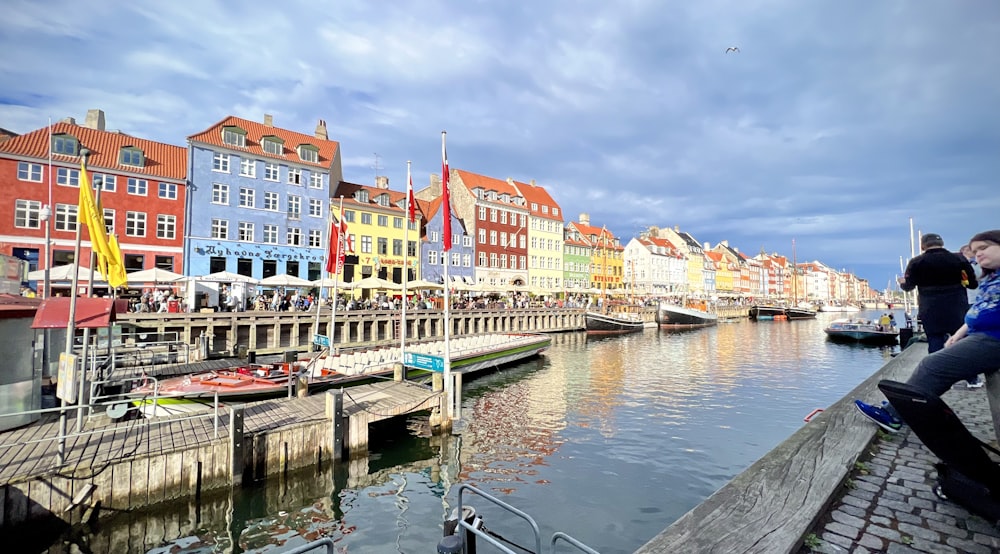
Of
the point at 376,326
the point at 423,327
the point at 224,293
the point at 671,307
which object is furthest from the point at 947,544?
the point at 671,307

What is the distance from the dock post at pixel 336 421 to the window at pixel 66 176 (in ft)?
122

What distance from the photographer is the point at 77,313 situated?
11375 mm

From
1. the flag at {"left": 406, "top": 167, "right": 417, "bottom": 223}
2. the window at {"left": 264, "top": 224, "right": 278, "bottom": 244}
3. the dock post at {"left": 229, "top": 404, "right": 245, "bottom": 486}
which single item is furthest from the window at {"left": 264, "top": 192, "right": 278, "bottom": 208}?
the dock post at {"left": 229, "top": 404, "right": 245, "bottom": 486}

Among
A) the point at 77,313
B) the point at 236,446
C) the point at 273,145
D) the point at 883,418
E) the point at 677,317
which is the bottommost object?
the point at 677,317

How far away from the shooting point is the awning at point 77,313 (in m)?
10.4

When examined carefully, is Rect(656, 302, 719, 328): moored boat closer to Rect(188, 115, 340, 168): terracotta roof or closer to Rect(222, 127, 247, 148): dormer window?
Rect(188, 115, 340, 168): terracotta roof

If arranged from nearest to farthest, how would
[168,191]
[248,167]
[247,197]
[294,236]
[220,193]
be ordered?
[168,191] → [220,193] → [247,197] → [248,167] → [294,236]

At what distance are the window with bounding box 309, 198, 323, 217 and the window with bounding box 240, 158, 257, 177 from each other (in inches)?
216

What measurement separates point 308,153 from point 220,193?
909cm

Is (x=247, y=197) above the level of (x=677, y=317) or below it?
above

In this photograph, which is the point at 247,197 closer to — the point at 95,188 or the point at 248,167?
the point at 248,167

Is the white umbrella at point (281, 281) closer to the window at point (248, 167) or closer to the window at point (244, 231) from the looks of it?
the window at point (244, 231)

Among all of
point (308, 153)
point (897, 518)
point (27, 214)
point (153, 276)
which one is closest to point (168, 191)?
point (27, 214)

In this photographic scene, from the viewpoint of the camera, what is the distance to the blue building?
40.6 metres
